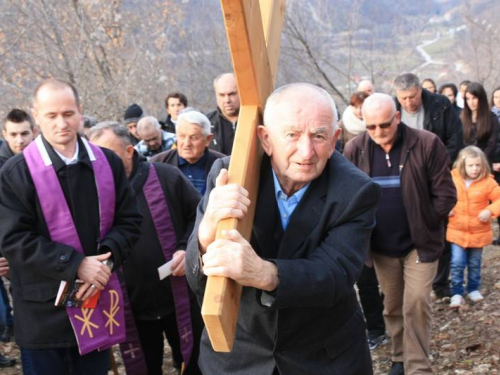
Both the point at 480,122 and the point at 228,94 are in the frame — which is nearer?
the point at 228,94

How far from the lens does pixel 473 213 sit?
21.4 feet

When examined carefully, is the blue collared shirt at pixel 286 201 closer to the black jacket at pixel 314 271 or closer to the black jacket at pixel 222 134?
the black jacket at pixel 314 271

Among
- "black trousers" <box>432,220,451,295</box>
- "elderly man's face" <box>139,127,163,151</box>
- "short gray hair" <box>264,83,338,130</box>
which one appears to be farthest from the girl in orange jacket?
→ "short gray hair" <box>264,83,338,130</box>

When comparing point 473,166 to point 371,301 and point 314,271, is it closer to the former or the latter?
point 371,301

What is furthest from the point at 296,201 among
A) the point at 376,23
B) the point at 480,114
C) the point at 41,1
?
the point at 376,23

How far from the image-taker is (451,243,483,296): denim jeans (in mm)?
6508

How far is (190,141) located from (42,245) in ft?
6.58

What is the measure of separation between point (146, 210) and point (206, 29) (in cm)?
1651

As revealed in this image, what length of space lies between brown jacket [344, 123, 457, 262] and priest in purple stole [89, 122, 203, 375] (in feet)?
5.13

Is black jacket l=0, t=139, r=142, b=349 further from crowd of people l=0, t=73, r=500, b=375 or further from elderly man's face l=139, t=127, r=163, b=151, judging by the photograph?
elderly man's face l=139, t=127, r=163, b=151

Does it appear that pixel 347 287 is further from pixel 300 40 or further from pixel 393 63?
pixel 393 63

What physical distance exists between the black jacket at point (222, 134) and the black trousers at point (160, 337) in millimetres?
2504

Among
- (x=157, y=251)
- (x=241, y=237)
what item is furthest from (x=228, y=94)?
(x=241, y=237)

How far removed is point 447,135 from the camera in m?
6.70
